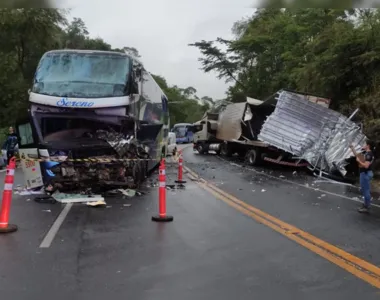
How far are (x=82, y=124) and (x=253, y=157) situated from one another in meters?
11.8

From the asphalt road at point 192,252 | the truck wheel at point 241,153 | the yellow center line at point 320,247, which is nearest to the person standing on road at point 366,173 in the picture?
the asphalt road at point 192,252

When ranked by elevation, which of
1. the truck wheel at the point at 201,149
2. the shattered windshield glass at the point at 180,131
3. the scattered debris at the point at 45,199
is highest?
the scattered debris at the point at 45,199

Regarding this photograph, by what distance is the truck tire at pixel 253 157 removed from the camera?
23.1m

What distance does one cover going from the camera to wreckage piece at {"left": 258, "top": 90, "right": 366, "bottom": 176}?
17953 millimetres

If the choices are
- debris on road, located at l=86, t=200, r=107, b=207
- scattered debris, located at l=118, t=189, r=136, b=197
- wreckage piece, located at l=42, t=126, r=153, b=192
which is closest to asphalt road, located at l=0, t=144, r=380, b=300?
debris on road, located at l=86, t=200, r=107, b=207

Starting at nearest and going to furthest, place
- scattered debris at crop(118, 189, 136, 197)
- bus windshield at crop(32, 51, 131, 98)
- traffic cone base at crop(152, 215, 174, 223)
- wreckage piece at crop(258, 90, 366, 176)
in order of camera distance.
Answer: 1. traffic cone base at crop(152, 215, 174, 223)
2. scattered debris at crop(118, 189, 136, 197)
3. bus windshield at crop(32, 51, 131, 98)
4. wreckage piece at crop(258, 90, 366, 176)

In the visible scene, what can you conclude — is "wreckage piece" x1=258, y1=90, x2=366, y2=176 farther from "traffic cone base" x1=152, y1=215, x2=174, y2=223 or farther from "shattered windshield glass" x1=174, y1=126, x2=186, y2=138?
"shattered windshield glass" x1=174, y1=126, x2=186, y2=138

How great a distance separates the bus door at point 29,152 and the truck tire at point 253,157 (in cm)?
1288

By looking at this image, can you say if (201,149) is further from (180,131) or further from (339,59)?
(180,131)

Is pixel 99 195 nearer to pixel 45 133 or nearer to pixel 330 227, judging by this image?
pixel 45 133

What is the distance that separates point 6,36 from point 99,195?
26.7m

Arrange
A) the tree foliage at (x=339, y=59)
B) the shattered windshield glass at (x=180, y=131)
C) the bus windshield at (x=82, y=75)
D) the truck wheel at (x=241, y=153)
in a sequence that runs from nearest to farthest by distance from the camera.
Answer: the bus windshield at (x=82, y=75) < the tree foliage at (x=339, y=59) < the truck wheel at (x=241, y=153) < the shattered windshield glass at (x=180, y=131)

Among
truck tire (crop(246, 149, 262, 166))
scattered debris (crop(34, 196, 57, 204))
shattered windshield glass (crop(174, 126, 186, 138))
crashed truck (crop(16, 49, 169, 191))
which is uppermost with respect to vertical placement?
crashed truck (crop(16, 49, 169, 191))

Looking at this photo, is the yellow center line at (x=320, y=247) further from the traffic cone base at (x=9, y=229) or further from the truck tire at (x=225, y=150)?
the truck tire at (x=225, y=150)
